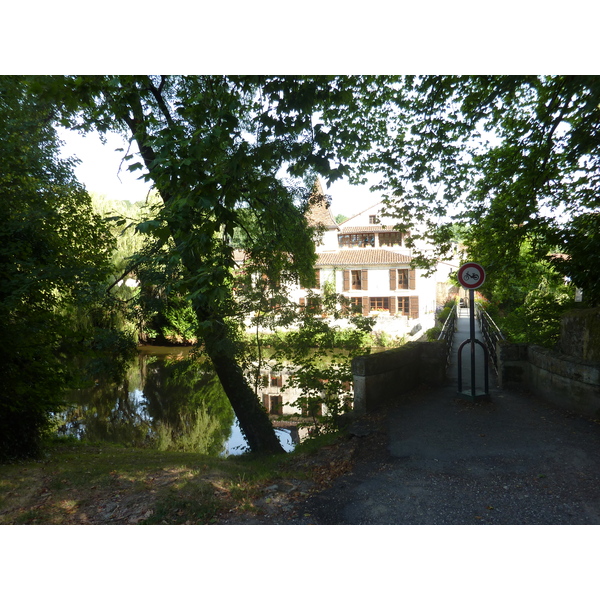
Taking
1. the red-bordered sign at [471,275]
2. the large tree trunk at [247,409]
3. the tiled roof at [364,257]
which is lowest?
the large tree trunk at [247,409]

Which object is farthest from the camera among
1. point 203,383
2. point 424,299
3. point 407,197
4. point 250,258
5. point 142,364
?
point 424,299

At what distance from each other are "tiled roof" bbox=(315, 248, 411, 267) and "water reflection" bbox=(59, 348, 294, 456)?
9.68 metres

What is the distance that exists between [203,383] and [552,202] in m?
11.7

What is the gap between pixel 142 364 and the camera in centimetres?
1728

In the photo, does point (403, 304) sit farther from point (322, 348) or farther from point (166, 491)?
point (166, 491)

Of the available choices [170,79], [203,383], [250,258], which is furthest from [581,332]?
[203,383]

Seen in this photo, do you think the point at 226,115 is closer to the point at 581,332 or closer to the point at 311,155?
the point at 311,155

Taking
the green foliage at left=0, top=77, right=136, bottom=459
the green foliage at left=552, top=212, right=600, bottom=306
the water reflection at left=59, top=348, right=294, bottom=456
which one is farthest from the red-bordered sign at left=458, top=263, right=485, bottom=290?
the green foliage at left=0, top=77, right=136, bottom=459

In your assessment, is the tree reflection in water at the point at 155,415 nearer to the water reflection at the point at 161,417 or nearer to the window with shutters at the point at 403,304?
the water reflection at the point at 161,417

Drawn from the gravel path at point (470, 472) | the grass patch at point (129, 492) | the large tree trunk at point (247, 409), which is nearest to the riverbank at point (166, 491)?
the grass patch at point (129, 492)

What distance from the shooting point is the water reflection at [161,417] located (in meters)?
9.62

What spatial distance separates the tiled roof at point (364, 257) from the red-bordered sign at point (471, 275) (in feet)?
47.5

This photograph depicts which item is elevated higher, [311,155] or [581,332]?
[311,155]

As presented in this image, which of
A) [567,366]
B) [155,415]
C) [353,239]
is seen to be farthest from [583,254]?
[353,239]
